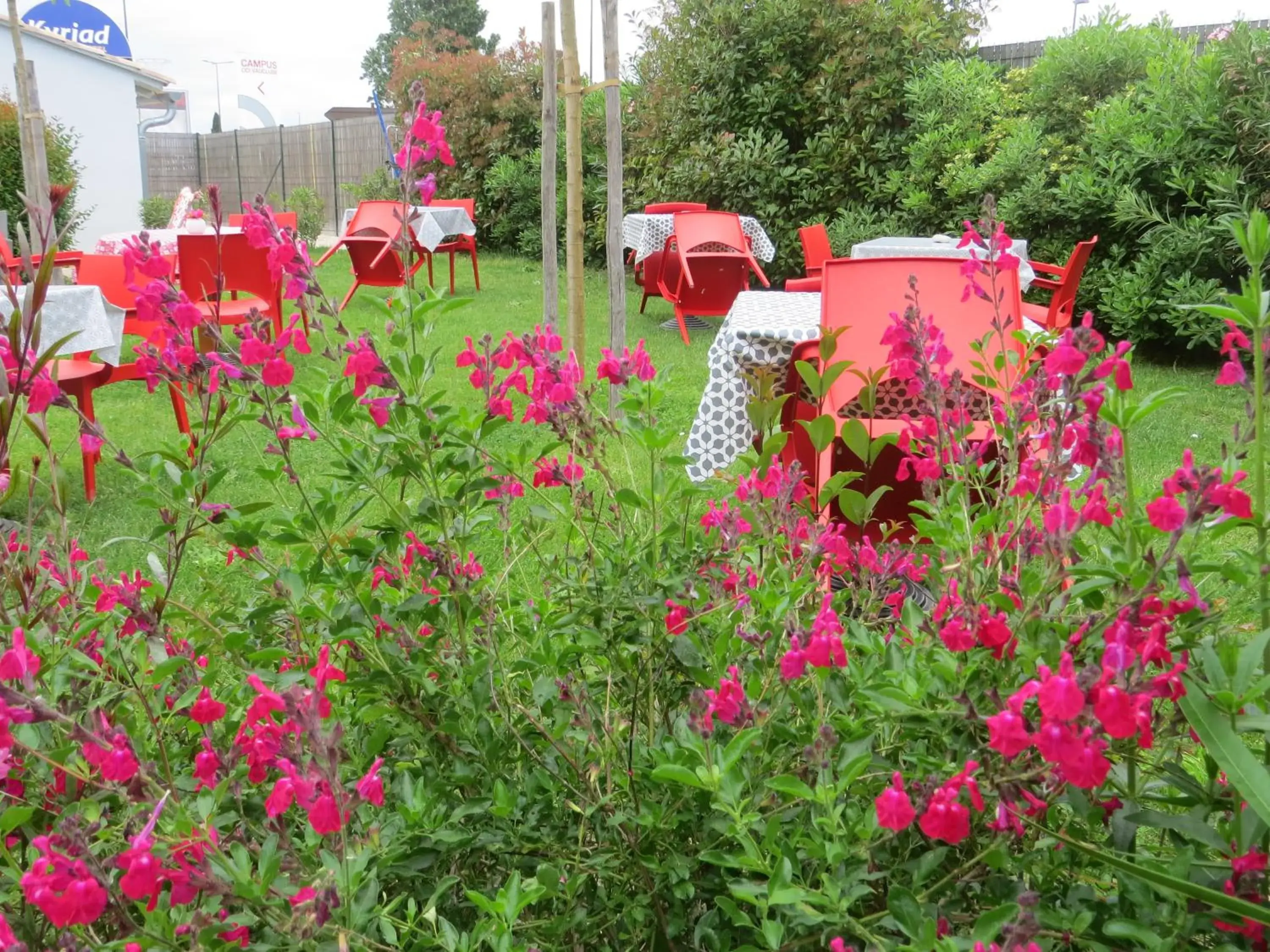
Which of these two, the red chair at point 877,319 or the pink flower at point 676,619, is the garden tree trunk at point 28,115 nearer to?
the red chair at point 877,319

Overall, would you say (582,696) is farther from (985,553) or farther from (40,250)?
(40,250)

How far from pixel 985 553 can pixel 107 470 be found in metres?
4.31

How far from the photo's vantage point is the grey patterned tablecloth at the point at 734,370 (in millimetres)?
3043

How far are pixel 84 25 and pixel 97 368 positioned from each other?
2400cm

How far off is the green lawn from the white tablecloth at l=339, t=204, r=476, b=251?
29.2 inches

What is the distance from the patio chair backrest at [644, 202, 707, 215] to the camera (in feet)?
28.3

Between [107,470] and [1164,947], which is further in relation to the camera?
[107,470]

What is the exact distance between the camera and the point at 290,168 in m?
23.5

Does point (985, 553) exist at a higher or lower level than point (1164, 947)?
higher

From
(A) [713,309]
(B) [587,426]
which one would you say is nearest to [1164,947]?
(B) [587,426]

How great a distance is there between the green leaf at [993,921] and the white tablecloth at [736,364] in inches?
92.9

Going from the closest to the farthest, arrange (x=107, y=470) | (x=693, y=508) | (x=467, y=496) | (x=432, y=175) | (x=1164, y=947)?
(x=1164, y=947), (x=467, y=496), (x=432, y=175), (x=693, y=508), (x=107, y=470)

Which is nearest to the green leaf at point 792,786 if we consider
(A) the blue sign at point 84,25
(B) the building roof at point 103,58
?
(B) the building roof at point 103,58

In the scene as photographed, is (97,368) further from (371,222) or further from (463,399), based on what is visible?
(371,222)
